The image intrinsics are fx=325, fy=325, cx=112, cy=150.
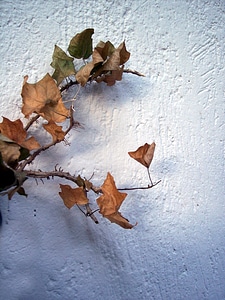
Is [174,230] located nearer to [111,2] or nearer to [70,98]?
[70,98]

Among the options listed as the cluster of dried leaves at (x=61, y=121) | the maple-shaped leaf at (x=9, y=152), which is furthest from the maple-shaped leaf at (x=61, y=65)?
the maple-shaped leaf at (x=9, y=152)

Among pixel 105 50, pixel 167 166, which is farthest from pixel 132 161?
pixel 105 50

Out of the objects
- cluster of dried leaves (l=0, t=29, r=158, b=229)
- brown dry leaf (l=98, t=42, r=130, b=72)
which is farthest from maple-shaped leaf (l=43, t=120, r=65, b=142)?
brown dry leaf (l=98, t=42, r=130, b=72)

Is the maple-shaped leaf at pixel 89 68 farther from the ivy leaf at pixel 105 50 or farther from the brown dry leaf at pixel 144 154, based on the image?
the brown dry leaf at pixel 144 154

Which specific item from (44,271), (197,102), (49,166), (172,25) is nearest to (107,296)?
(44,271)

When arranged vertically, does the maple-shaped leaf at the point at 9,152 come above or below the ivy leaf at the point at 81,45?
below

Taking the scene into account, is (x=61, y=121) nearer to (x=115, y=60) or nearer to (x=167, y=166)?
(x=115, y=60)

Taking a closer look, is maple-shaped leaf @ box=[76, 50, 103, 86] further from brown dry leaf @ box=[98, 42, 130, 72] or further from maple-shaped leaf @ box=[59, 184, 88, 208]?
maple-shaped leaf @ box=[59, 184, 88, 208]
